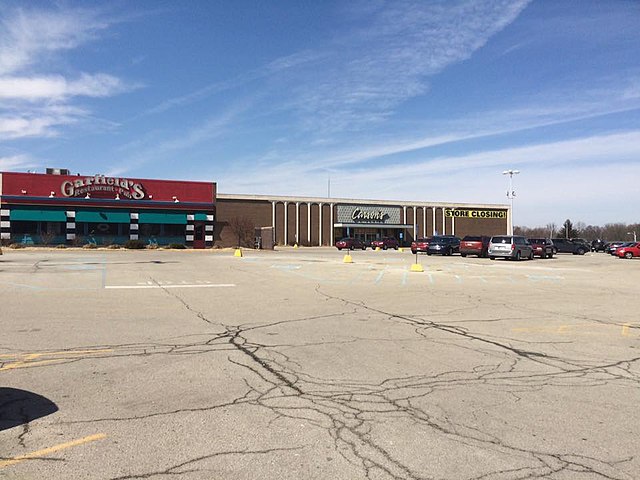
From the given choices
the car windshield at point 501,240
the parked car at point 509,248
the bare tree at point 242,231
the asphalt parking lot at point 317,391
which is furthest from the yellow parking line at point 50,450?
the bare tree at point 242,231

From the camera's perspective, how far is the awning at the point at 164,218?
55.2 m

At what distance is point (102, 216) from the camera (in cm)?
5325

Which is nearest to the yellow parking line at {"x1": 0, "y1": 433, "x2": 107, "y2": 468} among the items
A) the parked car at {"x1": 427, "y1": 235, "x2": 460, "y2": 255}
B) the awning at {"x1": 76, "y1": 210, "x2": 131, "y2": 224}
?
the parked car at {"x1": 427, "y1": 235, "x2": 460, "y2": 255}

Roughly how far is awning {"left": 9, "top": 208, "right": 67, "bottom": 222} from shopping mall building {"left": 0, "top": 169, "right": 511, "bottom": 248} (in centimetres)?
8

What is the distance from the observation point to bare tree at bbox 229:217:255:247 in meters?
60.6

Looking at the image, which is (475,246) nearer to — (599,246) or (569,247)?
(569,247)

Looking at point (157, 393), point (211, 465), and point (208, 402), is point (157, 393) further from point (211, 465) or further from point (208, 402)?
point (211, 465)

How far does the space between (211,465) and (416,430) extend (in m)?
1.75

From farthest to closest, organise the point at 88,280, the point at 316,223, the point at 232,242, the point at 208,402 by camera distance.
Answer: the point at 316,223, the point at 232,242, the point at 88,280, the point at 208,402

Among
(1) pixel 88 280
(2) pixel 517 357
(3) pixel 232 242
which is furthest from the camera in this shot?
(3) pixel 232 242

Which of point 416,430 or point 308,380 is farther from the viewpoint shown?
point 308,380

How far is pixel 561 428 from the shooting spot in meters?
4.60

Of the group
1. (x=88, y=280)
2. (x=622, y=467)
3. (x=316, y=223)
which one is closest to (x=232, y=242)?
(x=316, y=223)

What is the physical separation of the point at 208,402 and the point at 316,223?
64553 mm
